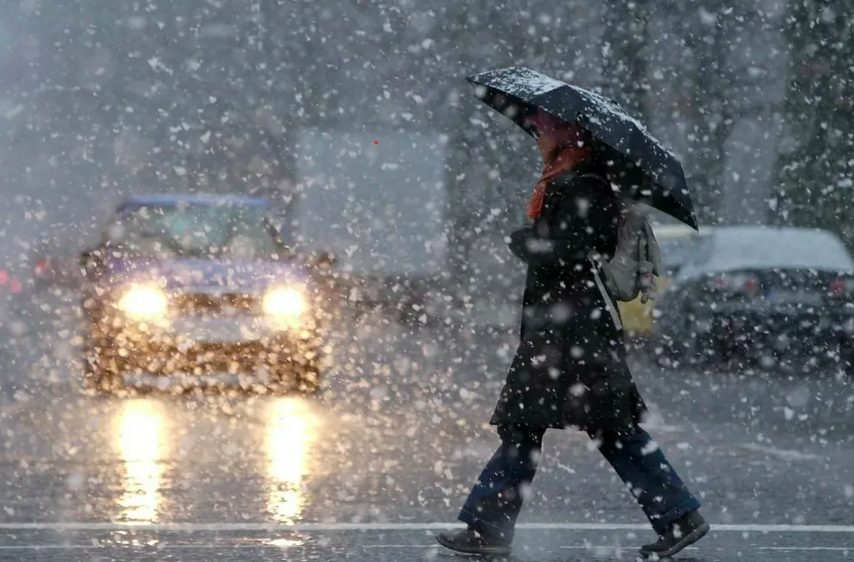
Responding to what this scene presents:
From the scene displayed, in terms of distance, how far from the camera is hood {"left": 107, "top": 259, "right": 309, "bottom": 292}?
38.1ft

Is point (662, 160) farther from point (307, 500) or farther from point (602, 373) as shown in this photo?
point (307, 500)

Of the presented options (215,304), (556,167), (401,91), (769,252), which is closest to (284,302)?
(215,304)

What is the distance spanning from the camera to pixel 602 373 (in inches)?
228

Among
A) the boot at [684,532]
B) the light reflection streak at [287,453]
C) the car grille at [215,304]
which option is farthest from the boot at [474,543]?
the car grille at [215,304]

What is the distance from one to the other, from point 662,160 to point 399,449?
345cm

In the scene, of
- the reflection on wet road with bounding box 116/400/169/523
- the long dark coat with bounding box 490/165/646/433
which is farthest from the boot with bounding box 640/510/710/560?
the reflection on wet road with bounding box 116/400/169/523

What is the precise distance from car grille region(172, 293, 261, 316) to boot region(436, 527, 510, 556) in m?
5.83

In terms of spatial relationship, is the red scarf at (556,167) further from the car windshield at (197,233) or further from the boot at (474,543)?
the car windshield at (197,233)

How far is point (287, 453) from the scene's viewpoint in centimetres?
861

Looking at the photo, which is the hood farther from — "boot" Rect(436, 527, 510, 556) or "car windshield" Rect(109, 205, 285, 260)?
"boot" Rect(436, 527, 510, 556)

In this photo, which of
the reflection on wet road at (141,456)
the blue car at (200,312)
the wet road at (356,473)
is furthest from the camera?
the blue car at (200,312)

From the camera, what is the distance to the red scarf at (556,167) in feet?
19.2

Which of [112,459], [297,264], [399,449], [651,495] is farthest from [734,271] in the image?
[651,495]

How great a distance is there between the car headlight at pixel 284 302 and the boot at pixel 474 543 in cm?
585
